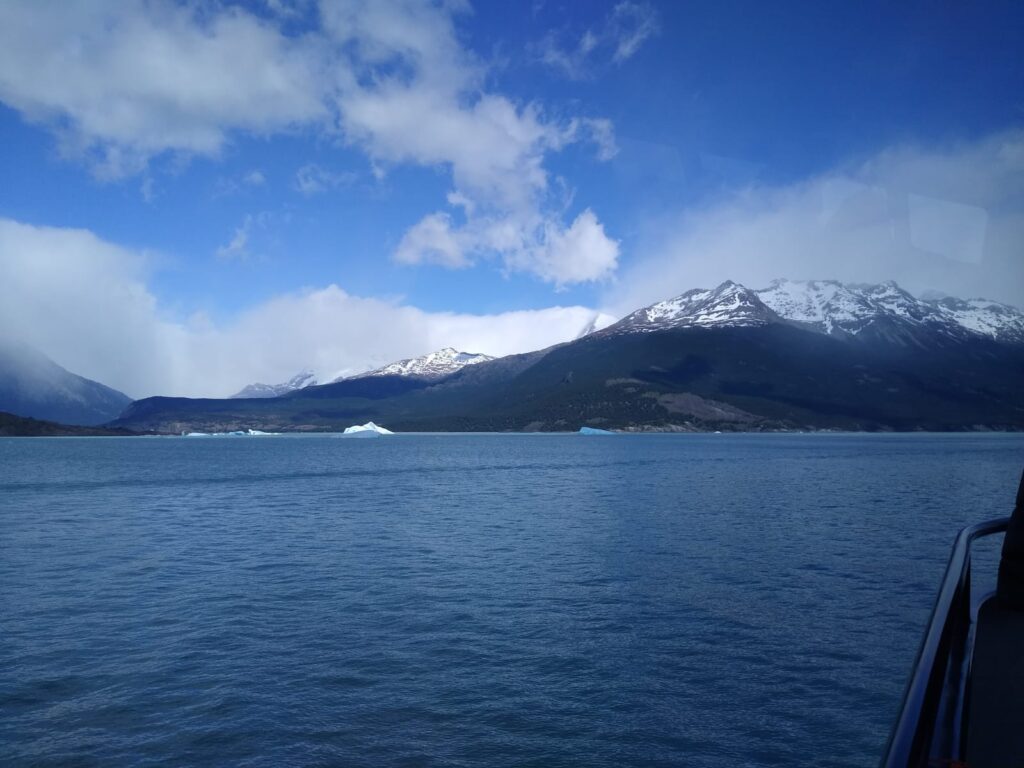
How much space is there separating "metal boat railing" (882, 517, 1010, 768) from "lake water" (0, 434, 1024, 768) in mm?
7549

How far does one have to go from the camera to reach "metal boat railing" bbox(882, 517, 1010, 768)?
3.69 m

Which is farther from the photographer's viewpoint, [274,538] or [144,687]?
[274,538]

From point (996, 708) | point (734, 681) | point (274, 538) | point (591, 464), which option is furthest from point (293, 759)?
point (591, 464)

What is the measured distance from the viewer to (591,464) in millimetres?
103375

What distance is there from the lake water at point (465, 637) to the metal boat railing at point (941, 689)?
7.55 m

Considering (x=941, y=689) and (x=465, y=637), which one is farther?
(x=465, y=637)

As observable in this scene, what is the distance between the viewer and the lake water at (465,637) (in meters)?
13.7

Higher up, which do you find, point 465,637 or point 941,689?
point 941,689

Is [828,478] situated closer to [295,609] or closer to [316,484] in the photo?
[316,484]

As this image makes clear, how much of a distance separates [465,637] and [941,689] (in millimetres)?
16070

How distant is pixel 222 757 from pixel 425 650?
20.7 ft

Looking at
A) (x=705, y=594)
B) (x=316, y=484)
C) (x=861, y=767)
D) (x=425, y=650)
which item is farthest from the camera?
(x=316, y=484)

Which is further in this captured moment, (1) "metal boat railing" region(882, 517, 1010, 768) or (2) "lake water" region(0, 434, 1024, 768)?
(2) "lake water" region(0, 434, 1024, 768)

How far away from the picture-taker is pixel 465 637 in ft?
64.4
